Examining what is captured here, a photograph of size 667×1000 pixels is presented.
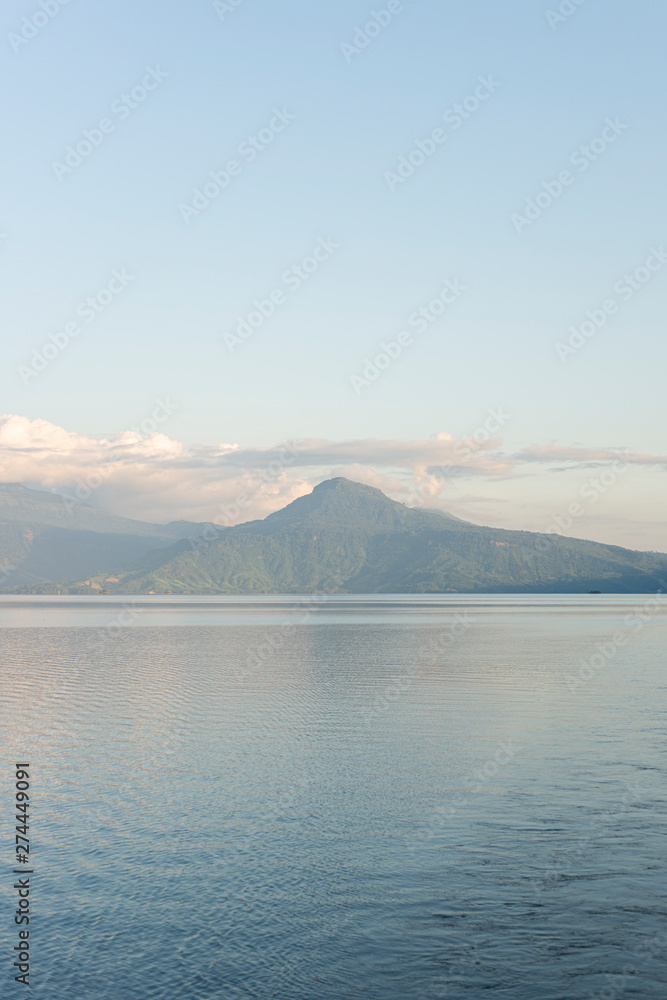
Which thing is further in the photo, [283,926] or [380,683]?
[380,683]

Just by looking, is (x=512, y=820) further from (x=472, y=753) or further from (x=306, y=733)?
(x=306, y=733)

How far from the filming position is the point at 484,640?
150 meters

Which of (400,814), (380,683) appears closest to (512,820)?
(400,814)

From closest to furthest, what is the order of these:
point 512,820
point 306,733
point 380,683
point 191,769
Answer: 1. point 512,820
2. point 191,769
3. point 306,733
4. point 380,683

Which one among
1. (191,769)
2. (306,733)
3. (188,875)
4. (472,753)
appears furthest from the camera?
(306,733)

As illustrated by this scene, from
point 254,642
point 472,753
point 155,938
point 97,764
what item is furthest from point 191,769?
point 254,642

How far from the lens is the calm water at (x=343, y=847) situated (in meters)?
22.8

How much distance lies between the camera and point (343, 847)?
32.9 metres

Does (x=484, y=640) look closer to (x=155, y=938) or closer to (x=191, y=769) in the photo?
(x=191, y=769)

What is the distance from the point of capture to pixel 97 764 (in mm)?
47719

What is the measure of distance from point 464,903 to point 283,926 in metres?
6.42

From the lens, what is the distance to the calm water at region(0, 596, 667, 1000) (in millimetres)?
22781

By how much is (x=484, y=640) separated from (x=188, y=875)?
126 m

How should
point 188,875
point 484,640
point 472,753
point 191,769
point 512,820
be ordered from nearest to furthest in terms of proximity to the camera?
point 188,875 < point 512,820 < point 191,769 < point 472,753 < point 484,640
